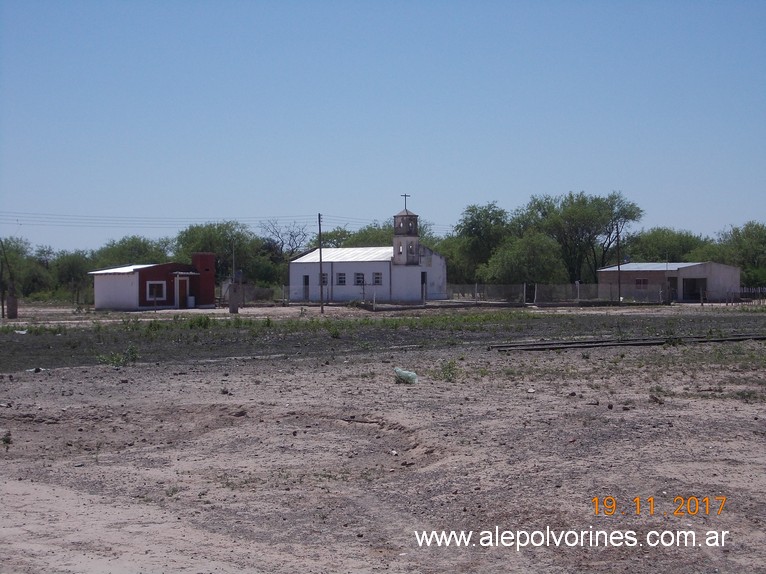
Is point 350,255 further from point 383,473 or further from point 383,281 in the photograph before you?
point 383,473

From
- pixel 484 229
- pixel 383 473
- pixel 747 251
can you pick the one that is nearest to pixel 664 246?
pixel 747 251

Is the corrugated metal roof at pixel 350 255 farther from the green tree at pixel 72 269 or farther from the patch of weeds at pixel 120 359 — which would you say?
the patch of weeds at pixel 120 359

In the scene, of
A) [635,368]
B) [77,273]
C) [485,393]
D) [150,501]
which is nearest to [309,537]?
[150,501]

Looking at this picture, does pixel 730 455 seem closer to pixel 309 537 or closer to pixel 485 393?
pixel 309 537

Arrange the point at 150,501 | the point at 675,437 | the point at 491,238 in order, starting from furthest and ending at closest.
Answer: the point at 491,238
the point at 675,437
the point at 150,501

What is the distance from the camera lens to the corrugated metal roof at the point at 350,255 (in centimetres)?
8132

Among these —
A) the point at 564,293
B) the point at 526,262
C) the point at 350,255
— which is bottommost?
the point at 564,293

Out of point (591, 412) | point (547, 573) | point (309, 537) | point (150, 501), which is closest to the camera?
point (547, 573)

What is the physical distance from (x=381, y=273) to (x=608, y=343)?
50.6 metres

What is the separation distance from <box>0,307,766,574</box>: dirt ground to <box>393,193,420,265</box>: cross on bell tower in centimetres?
5877

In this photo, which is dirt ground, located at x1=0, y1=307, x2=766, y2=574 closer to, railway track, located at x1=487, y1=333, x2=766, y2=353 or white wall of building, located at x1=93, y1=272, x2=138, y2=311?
railway track, located at x1=487, y1=333, x2=766, y2=353

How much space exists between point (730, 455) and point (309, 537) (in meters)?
5.27

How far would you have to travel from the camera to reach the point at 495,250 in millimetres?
99250

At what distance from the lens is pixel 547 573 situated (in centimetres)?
782
